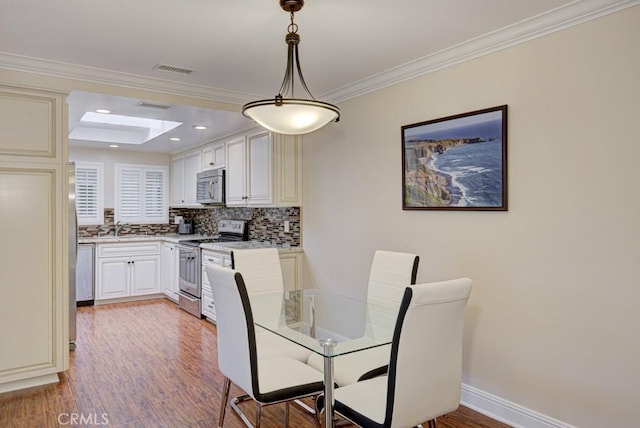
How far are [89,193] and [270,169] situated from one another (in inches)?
141

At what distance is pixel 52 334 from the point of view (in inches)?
126

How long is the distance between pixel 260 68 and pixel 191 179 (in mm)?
3356

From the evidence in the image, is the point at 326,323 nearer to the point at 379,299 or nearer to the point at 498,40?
the point at 379,299

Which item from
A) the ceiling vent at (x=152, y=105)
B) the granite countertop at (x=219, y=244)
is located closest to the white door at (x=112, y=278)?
the granite countertop at (x=219, y=244)

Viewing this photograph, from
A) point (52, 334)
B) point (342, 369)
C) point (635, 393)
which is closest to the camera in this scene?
point (635, 393)

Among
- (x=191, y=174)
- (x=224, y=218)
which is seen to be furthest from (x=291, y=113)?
(x=191, y=174)

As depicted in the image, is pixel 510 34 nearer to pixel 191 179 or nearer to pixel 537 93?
pixel 537 93

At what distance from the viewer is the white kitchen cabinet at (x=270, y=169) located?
4.41 m

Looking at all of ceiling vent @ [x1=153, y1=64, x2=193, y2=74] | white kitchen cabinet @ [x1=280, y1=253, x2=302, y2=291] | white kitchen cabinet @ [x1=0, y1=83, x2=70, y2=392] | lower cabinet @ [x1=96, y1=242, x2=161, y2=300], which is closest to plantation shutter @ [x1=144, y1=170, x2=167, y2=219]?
lower cabinet @ [x1=96, y1=242, x2=161, y2=300]

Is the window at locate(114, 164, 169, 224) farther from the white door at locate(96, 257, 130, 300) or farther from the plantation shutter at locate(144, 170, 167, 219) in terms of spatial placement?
the white door at locate(96, 257, 130, 300)

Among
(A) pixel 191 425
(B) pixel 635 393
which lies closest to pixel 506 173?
(B) pixel 635 393

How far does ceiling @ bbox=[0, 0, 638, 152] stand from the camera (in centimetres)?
231

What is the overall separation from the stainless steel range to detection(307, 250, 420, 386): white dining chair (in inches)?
111

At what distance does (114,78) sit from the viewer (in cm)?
341
